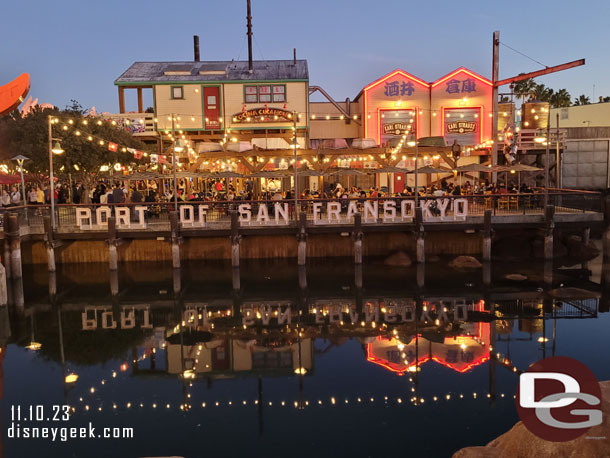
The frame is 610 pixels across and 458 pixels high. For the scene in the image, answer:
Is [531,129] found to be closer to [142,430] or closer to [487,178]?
[487,178]

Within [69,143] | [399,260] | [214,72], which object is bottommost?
[399,260]

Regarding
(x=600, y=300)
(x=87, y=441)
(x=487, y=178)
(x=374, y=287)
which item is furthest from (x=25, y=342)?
(x=487, y=178)

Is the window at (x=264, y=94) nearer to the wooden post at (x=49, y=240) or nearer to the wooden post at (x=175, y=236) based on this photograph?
the wooden post at (x=175, y=236)

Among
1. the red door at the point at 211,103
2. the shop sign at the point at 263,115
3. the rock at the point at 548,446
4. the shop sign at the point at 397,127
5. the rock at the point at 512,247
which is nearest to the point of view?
the rock at the point at 548,446

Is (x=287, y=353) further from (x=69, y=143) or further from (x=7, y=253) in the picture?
(x=69, y=143)

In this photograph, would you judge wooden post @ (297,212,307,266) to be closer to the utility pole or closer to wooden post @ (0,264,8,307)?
wooden post @ (0,264,8,307)

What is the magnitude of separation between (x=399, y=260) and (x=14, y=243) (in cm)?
1567

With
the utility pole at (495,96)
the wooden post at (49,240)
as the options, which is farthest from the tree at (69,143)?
the utility pole at (495,96)

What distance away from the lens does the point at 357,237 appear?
72.3 feet

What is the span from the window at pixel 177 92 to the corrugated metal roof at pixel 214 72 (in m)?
0.59

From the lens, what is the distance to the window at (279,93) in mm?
35500

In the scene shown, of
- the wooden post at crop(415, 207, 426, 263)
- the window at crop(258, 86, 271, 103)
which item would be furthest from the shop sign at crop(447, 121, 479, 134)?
the wooden post at crop(415, 207, 426, 263)

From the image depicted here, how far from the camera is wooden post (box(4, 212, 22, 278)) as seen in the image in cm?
1981

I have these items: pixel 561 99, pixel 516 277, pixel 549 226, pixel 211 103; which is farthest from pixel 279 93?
pixel 561 99
